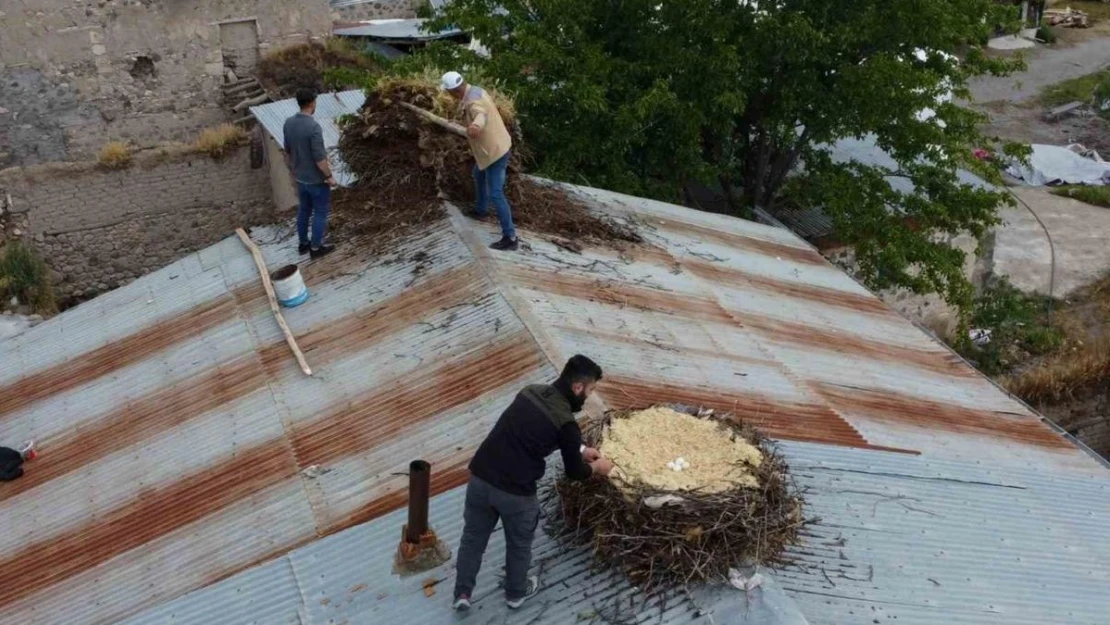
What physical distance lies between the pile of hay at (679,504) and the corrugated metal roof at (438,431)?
0.57 ft

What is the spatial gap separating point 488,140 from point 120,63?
39.8 feet

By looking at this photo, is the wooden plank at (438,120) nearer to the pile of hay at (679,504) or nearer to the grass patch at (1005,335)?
the pile of hay at (679,504)

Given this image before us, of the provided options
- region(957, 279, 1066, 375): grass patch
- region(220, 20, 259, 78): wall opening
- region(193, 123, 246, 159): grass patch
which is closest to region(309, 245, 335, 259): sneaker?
region(193, 123, 246, 159): grass patch

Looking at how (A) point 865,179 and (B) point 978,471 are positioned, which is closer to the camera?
(B) point 978,471

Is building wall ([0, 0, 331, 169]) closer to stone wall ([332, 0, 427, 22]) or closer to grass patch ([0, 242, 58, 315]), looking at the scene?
grass patch ([0, 242, 58, 315])

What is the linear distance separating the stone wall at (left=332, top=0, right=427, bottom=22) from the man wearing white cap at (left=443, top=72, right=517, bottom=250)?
50.2 ft

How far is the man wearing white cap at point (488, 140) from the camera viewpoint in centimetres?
807

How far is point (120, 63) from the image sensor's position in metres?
17.5

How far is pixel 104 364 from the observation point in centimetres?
821

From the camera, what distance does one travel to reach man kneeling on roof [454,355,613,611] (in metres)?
4.86

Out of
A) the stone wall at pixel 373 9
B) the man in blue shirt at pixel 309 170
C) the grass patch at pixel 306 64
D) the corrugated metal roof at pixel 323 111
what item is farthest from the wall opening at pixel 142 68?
the man in blue shirt at pixel 309 170

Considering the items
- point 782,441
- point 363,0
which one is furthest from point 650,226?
point 363,0

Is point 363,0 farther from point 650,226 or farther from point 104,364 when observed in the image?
point 104,364

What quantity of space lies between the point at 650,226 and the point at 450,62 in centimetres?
507
